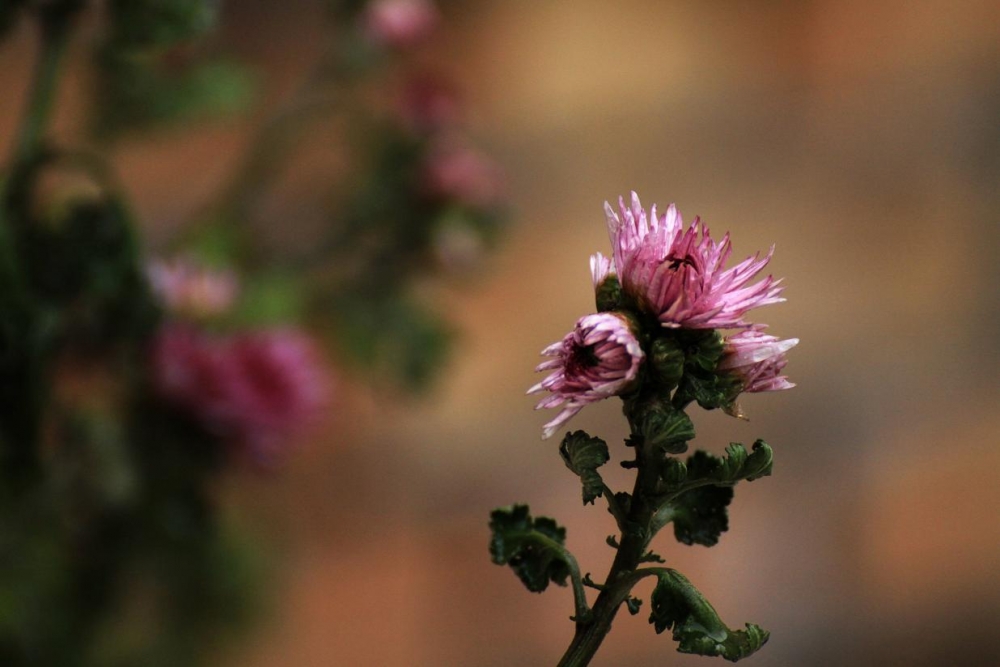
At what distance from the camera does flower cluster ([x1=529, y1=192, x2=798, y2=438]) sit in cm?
17

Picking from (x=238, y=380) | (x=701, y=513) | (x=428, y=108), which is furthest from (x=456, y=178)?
(x=701, y=513)

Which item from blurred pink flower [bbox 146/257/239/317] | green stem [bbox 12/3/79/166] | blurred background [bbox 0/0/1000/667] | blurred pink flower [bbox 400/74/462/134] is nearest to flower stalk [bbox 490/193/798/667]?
green stem [bbox 12/3/79/166]

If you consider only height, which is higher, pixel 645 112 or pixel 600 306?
pixel 645 112

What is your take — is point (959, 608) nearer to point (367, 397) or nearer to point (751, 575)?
point (751, 575)

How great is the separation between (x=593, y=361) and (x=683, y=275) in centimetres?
2

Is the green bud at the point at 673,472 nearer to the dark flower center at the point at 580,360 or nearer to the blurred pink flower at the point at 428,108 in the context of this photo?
the dark flower center at the point at 580,360

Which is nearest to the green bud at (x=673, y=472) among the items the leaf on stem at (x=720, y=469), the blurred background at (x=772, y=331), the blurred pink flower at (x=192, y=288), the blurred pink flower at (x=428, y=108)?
the leaf on stem at (x=720, y=469)

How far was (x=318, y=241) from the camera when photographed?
73 centimetres

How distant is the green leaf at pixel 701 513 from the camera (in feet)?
0.65

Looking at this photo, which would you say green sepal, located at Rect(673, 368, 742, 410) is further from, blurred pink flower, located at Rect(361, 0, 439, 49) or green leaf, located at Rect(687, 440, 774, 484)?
blurred pink flower, located at Rect(361, 0, 439, 49)

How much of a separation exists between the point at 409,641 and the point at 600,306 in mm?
1077

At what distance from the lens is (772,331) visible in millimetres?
1310

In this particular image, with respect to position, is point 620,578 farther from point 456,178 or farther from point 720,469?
point 456,178

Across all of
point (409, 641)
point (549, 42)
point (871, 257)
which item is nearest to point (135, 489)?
point (409, 641)
